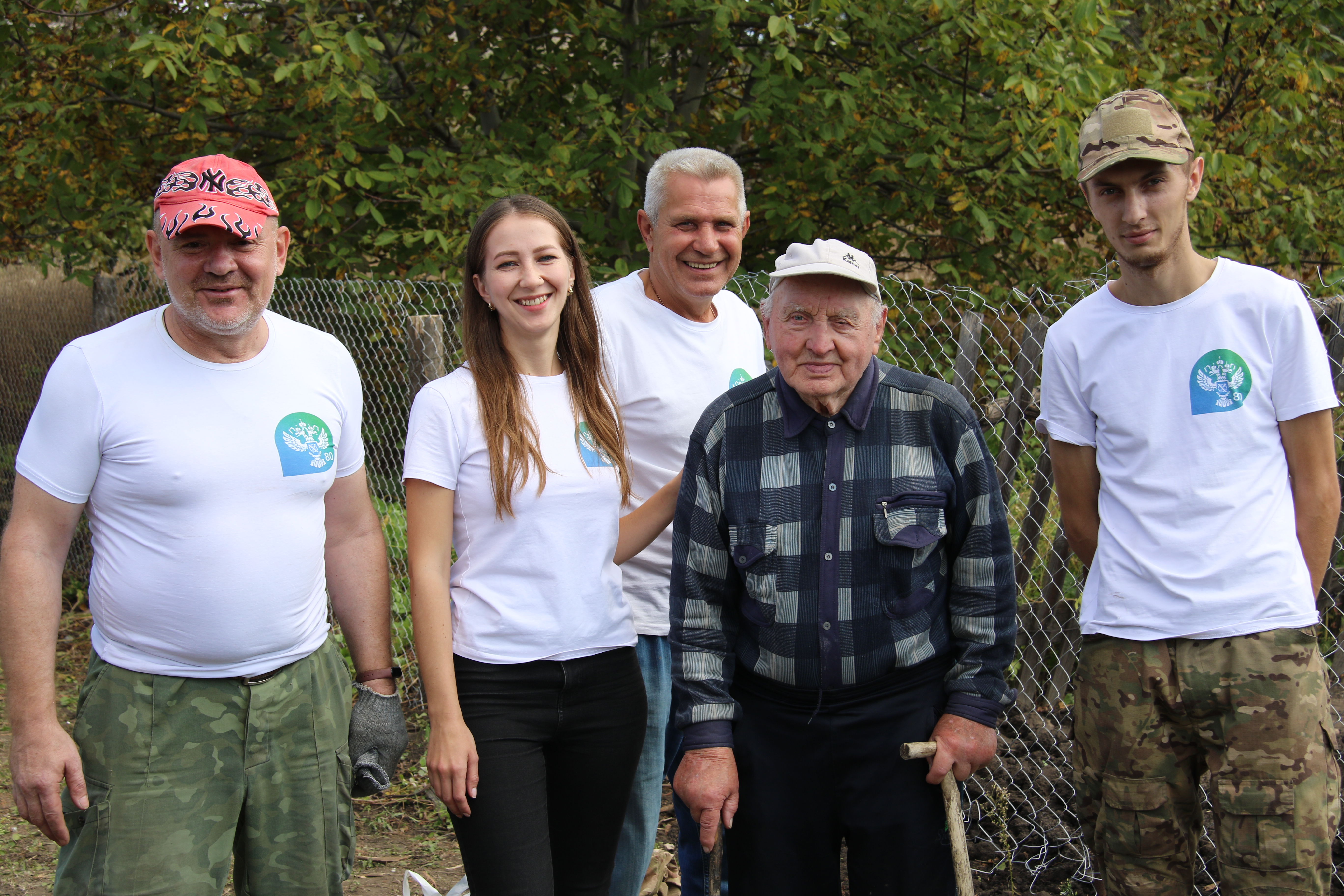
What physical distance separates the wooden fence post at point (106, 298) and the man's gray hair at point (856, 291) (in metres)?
5.61

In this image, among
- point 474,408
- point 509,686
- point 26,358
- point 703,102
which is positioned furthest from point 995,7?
point 26,358

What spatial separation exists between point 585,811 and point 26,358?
6957 mm

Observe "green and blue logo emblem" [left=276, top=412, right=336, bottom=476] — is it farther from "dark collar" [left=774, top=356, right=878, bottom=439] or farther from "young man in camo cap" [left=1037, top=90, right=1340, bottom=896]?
"young man in camo cap" [left=1037, top=90, right=1340, bottom=896]

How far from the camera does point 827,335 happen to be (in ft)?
6.96

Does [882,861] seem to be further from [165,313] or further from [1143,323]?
[165,313]

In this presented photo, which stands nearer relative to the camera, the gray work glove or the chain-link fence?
the gray work glove

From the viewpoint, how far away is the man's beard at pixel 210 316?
2201mm

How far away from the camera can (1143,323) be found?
2285 mm

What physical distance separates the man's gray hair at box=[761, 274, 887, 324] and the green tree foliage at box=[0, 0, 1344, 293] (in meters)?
2.97

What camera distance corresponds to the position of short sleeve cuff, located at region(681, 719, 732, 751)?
Answer: 2.16 meters

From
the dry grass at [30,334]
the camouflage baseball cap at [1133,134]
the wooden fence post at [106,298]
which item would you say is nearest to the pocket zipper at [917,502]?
the camouflage baseball cap at [1133,134]

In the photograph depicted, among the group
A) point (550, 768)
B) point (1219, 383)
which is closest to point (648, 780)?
Result: point (550, 768)

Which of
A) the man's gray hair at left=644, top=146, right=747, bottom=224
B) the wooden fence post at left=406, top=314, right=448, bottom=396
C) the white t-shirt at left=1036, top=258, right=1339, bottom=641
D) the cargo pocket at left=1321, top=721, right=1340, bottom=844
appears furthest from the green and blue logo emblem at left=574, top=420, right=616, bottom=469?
the wooden fence post at left=406, top=314, right=448, bottom=396

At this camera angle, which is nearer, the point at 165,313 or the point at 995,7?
the point at 165,313
